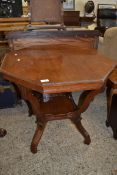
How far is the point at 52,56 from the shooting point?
171cm

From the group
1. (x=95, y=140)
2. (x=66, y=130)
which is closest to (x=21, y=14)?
(x=66, y=130)

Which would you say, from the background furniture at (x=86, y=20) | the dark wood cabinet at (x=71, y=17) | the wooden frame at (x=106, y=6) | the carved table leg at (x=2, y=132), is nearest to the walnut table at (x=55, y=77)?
the carved table leg at (x=2, y=132)

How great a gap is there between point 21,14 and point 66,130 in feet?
8.37

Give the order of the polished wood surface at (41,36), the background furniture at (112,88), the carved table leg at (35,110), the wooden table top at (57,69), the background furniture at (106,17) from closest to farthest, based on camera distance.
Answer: the wooden table top at (57,69) < the carved table leg at (35,110) < the background furniture at (112,88) < the polished wood surface at (41,36) < the background furniture at (106,17)

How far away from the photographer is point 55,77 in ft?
4.18

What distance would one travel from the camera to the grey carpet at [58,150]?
1.54 metres

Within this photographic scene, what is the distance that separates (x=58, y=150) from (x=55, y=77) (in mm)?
780

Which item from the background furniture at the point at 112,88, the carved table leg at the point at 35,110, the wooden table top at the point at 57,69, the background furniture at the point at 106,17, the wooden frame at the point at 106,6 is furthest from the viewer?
the wooden frame at the point at 106,6

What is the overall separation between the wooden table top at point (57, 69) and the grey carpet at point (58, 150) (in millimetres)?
698

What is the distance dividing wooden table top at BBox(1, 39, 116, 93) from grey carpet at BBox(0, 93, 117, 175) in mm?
Result: 698

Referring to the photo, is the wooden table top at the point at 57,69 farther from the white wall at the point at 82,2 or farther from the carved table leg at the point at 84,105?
the white wall at the point at 82,2

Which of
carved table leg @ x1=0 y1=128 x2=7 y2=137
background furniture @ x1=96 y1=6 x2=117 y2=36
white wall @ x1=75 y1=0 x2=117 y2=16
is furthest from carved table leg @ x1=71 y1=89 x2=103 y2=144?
white wall @ x1=75 y1=0 x2=117 y2=16

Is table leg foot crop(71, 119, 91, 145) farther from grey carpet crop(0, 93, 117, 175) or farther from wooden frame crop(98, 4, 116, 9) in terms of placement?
wooden frame crop(98, 4, 116, 9)

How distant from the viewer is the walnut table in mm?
1243
